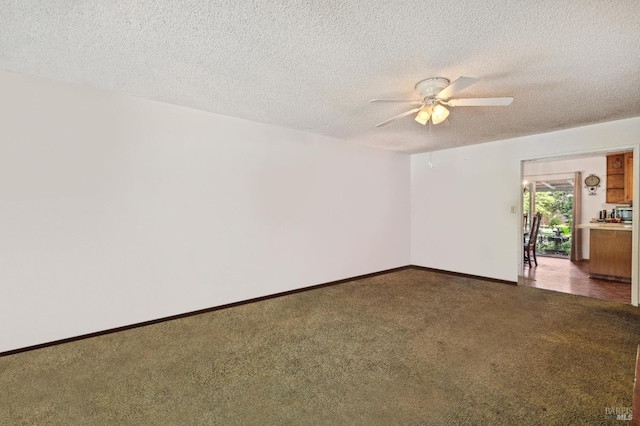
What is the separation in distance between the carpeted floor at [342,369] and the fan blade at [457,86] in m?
2.13

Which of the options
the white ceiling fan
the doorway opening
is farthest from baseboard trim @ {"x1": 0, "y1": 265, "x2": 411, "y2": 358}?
the doorway opening

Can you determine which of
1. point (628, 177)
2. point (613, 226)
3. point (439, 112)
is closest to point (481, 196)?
point (613, 226)

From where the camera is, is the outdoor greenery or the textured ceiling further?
the outdoor greenery

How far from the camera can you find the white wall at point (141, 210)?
8.00 ft

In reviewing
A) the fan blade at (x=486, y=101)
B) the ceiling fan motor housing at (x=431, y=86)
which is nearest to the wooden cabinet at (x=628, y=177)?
the fan blade at (x=486, y=101)

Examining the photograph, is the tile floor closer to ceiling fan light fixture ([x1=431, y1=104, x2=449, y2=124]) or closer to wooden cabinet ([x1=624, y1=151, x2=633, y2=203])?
wooden cabinet ([x1=624, y1=151, x2=633, y2=203])

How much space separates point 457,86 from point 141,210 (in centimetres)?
324

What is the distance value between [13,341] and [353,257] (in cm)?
410

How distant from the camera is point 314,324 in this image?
298cm

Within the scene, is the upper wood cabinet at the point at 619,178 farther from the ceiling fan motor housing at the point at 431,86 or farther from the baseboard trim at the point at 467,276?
the ceiling fan motor housing at the point at 431,86

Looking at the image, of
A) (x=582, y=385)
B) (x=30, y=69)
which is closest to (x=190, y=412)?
(x=582, y=385)

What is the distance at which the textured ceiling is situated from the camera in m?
1.61

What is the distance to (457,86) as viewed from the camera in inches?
80.5

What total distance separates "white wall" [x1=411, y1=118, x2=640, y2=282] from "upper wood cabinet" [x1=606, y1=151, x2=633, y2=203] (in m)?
1.77
